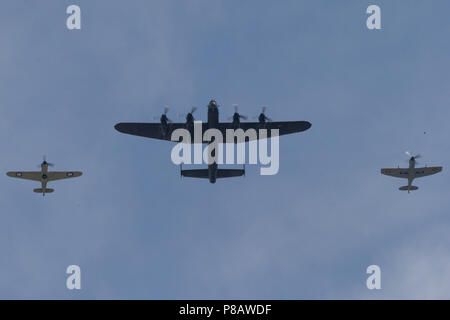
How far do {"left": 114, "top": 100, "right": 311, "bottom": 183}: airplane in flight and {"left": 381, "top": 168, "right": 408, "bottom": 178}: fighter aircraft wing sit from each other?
14.5 meters

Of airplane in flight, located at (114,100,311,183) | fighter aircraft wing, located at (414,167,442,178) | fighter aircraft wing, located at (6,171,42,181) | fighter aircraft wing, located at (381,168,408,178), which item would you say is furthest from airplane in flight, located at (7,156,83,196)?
fighter aircraft wing, located at (414,167,442,178)

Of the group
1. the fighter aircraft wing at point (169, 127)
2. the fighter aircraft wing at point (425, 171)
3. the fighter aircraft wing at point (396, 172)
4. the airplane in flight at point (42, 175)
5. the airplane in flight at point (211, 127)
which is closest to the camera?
the airplane in flight at point (211, 127)

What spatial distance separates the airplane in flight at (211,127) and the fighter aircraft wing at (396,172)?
14.5 metres

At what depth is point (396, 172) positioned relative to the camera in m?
84.8

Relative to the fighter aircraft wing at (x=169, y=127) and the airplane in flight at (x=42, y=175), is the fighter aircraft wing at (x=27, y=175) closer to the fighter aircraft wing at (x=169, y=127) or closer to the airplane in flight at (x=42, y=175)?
the airplane in flight at (x=42, y=175)

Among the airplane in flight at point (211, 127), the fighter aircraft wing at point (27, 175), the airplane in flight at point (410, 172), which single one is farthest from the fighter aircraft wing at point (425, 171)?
the fighter aircraft wing at point (27, 175)

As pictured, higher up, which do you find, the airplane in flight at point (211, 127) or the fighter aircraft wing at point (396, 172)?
the airplane in flight at point (211, 127)

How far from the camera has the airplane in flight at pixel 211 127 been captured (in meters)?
71.8

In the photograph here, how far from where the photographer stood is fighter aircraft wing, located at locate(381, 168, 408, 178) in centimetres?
8431

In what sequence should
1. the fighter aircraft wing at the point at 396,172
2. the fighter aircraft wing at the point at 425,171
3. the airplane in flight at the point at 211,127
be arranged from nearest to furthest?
the airplane in flight at the point at 211,127 < the fighter aircraft wing at the point at 425,171 < the fighter aircraft wing at the point at 396,172

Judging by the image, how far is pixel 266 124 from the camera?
250 feet

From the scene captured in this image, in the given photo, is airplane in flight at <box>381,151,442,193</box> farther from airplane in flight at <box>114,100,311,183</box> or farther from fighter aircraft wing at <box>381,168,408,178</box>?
airplane in flight at <box>114,100,311,183</box>
